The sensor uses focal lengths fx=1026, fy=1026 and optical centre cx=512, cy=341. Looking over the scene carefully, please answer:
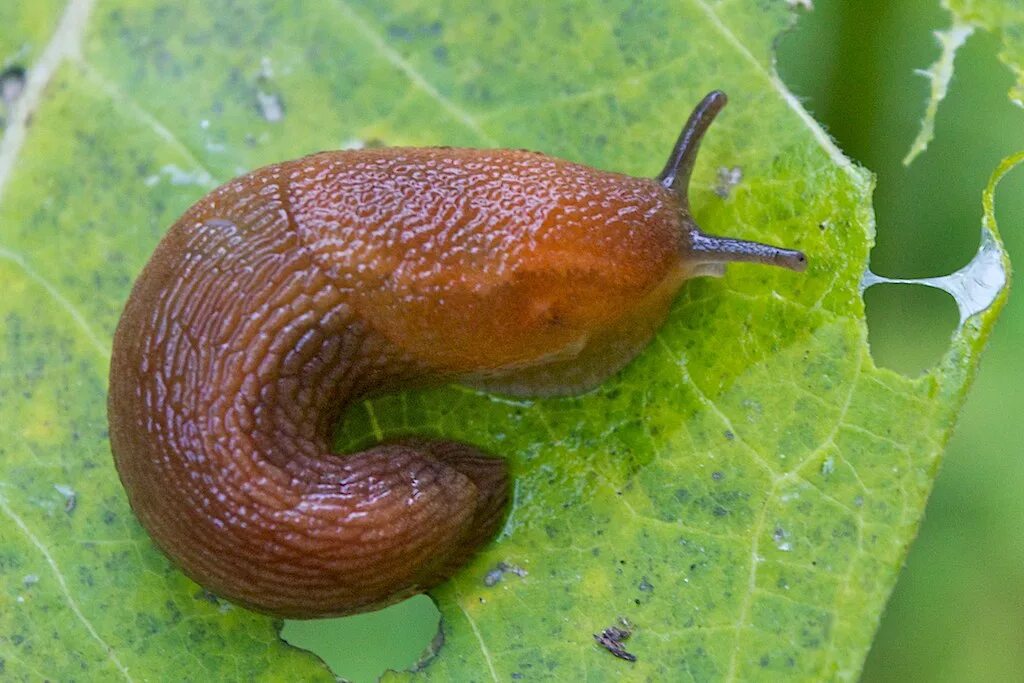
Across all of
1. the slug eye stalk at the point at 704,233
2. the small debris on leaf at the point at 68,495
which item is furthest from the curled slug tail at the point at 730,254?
the small debris on leaf at the point at 68,495

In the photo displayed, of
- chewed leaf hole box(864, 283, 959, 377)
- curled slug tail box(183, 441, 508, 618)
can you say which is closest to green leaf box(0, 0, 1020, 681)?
curled slug tail box(183, 441, 508, 618)

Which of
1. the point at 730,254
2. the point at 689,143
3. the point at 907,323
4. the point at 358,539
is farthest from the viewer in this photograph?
the point at 907,323

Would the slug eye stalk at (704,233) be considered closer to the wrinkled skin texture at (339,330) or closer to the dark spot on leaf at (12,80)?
the wrinkled skin texture at (339,330)

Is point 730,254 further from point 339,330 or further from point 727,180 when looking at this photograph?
point 339,330

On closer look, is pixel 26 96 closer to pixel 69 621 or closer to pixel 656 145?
pixel 69 621

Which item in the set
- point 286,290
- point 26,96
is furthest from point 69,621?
point 26,96

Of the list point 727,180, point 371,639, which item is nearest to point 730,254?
point 727,180
